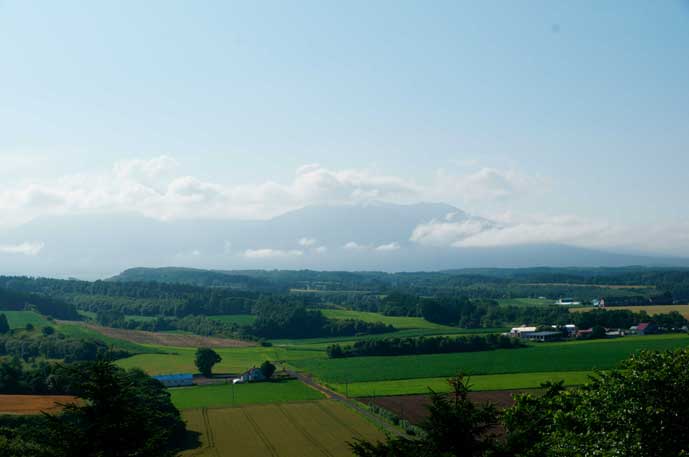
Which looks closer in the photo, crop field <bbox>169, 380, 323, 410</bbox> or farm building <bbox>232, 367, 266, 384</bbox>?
crop field <bbox>169, 380, 323, 410</bbox>

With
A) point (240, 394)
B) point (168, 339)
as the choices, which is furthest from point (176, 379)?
point (168, 339)

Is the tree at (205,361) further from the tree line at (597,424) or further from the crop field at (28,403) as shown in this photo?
the tree line at (597,424)

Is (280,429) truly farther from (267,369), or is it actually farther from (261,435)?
(267,369)

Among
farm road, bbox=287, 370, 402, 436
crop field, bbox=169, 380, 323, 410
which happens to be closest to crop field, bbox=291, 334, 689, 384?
farm road, bbox=287, 370, 402, 436

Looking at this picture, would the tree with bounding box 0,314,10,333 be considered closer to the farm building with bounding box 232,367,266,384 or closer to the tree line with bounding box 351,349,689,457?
the farm building with bounding box 232,367,266,384

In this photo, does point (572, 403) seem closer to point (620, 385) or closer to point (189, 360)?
point (620, 385)
